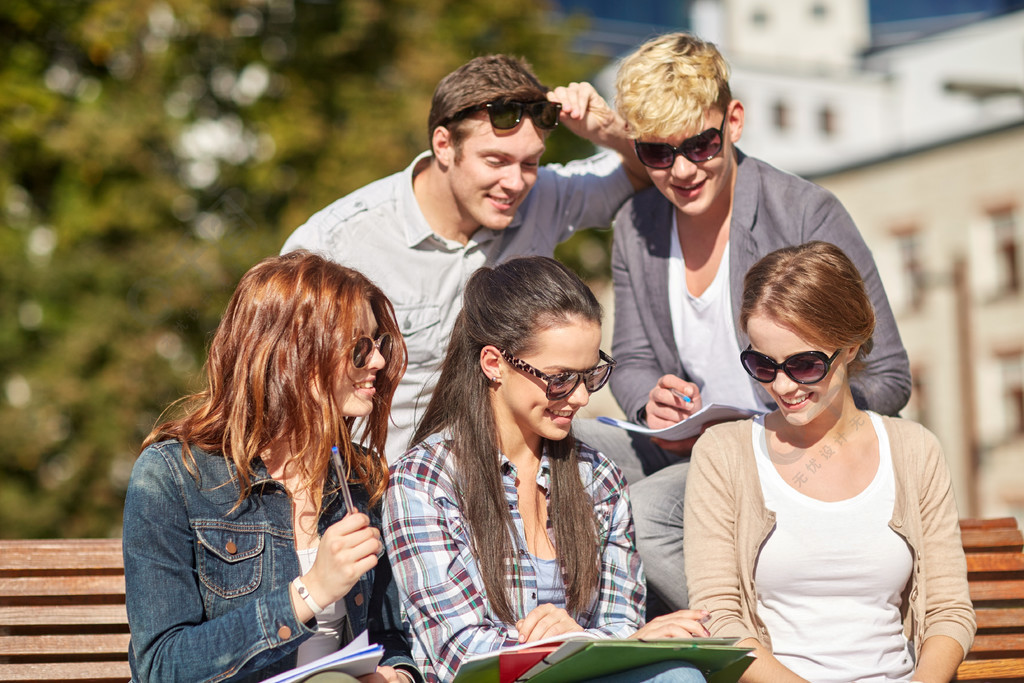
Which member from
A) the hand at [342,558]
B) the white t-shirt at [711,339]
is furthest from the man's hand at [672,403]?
the hand at [342,558]

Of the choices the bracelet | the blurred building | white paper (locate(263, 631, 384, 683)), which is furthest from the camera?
the blurred building

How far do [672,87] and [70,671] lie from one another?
2820 millimetres

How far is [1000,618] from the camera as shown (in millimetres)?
4328

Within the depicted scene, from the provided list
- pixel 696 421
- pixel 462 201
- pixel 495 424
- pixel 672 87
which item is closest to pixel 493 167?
pixel 462 201

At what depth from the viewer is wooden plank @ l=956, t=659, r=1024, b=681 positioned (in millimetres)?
3758

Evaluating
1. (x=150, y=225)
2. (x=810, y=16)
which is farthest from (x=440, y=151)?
(x=810, y=16)

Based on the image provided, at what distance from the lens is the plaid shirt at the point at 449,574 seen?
10.3 ft

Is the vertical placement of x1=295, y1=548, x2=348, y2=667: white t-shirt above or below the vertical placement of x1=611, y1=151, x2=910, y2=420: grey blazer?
below

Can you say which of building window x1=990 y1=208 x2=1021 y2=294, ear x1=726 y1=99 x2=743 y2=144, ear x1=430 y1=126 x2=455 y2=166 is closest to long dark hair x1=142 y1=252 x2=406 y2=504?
ear x1=430 y1=126 x2=455 y2=166

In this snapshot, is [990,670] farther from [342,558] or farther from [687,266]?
[342,558]

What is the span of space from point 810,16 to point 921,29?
22.4 feet

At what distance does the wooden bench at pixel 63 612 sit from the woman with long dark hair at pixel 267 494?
46.6 inches

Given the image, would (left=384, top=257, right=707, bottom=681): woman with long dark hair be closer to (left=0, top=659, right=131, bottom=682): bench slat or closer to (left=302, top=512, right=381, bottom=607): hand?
(left=302, top=512, right=381, bottom=607): hand

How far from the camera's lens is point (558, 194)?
5059 mm
